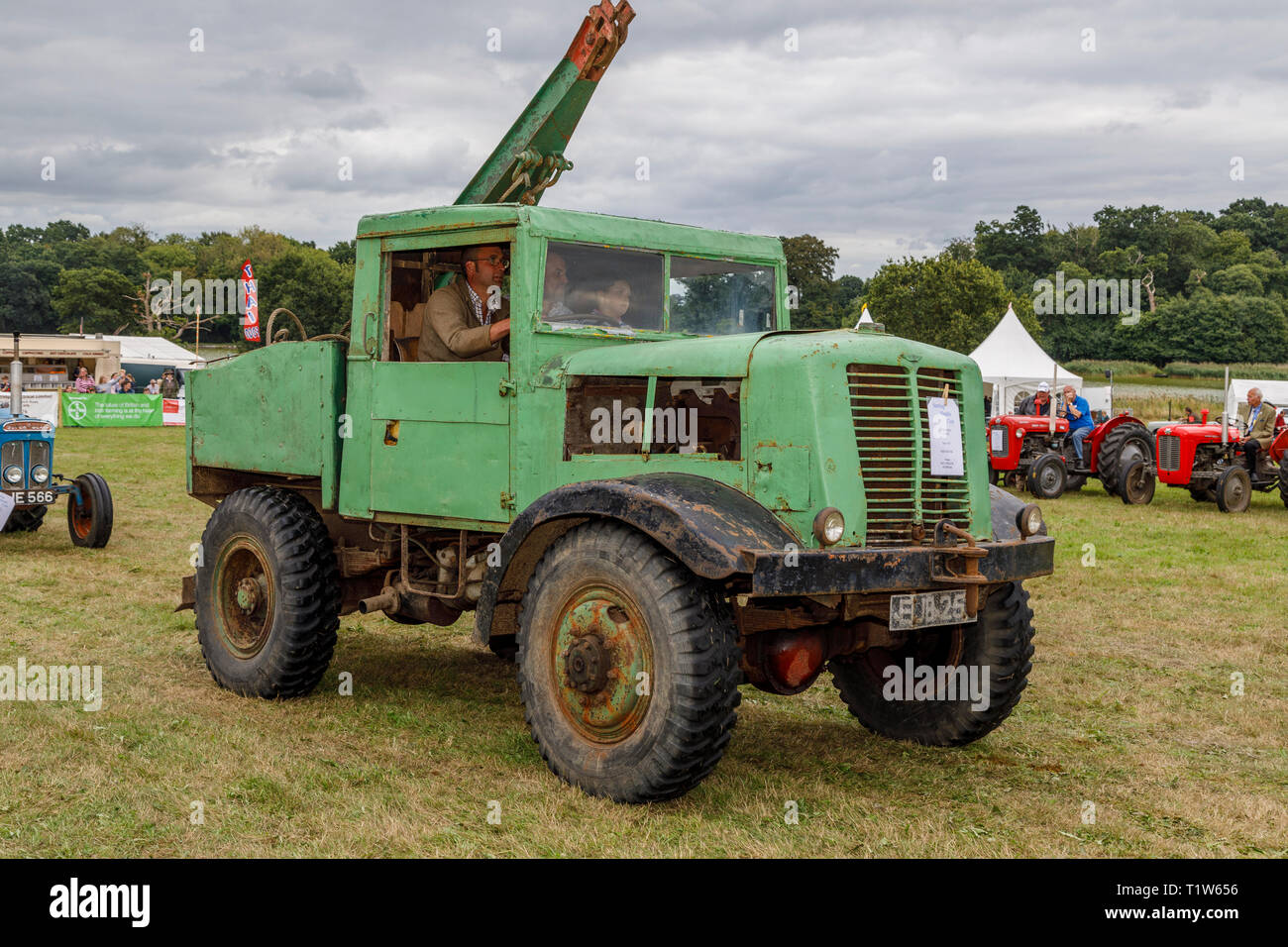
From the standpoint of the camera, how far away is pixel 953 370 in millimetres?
5371

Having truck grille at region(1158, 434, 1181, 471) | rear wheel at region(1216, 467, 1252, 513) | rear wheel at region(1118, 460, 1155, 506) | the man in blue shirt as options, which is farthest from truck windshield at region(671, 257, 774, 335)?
the man in blue shirt

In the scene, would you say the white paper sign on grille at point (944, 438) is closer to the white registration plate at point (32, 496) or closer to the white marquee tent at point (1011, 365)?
the white registration plate at point (32, 496)

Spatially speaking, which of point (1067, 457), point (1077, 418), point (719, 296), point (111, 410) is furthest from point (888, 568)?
point (111, 410)

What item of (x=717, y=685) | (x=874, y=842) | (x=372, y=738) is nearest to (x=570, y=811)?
(x=717, y=685)

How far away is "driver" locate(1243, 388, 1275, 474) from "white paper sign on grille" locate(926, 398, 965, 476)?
16.9 m

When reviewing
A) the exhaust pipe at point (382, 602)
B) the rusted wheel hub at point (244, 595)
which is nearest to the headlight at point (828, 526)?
the exhaust pipe at point (382, 602)

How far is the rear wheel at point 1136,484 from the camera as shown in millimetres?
20234

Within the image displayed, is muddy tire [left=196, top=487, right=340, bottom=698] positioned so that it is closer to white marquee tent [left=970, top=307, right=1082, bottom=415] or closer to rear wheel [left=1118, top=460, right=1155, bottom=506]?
rear wheel [left=1118, top=460, right=1155, bottom=506]

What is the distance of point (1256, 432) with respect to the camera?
65.7 ft

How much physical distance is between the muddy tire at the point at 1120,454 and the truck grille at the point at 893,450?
54.6ft

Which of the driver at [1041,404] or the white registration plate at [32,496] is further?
the driver at [1041,404]

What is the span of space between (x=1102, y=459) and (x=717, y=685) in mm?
17943

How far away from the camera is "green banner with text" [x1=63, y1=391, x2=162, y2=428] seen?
3550 centimetres

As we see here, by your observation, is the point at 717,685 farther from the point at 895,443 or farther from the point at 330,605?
the point at 330,605
